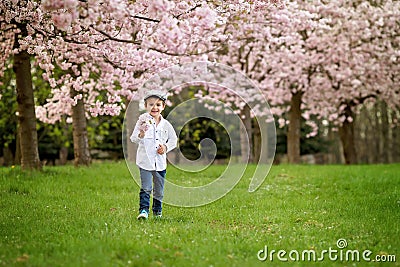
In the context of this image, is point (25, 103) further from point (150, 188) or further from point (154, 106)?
point (150, 188)

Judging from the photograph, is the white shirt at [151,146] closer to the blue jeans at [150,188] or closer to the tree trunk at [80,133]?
the blue jeans at [150,188]

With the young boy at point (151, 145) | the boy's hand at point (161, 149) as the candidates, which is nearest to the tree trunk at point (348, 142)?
the young boy at point (151, 145)

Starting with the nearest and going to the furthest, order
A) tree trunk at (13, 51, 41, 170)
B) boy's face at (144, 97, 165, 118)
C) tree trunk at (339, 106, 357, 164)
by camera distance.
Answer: boy's face at (144, 97, 165, 118)
tree trunk at (13, 51, 41, 170)
tree trunk at (339, 106, 357, 164)

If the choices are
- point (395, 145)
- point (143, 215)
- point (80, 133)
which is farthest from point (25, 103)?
point (395, 145)

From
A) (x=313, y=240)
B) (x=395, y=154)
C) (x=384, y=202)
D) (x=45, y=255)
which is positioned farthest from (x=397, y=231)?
(x=395, y=154)

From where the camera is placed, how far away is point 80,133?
14.9 meters

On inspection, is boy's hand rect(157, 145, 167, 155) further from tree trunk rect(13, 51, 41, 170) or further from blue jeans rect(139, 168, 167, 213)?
tree trunk rect(13, 51, 41, 170)

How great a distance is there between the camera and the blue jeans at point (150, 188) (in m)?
7.75

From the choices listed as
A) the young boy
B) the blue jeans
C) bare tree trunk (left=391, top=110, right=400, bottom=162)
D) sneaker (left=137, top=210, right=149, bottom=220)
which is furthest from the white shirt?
bare tree trunk (left=391, top=110, right=400, bottom=162)

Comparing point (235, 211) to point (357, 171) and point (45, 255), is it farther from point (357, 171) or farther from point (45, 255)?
point (357, 171)

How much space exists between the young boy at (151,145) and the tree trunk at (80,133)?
23.3 ft

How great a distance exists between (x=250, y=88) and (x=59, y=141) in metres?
10.1

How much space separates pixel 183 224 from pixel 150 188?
0.73m

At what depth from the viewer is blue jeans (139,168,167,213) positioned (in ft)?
25.4
